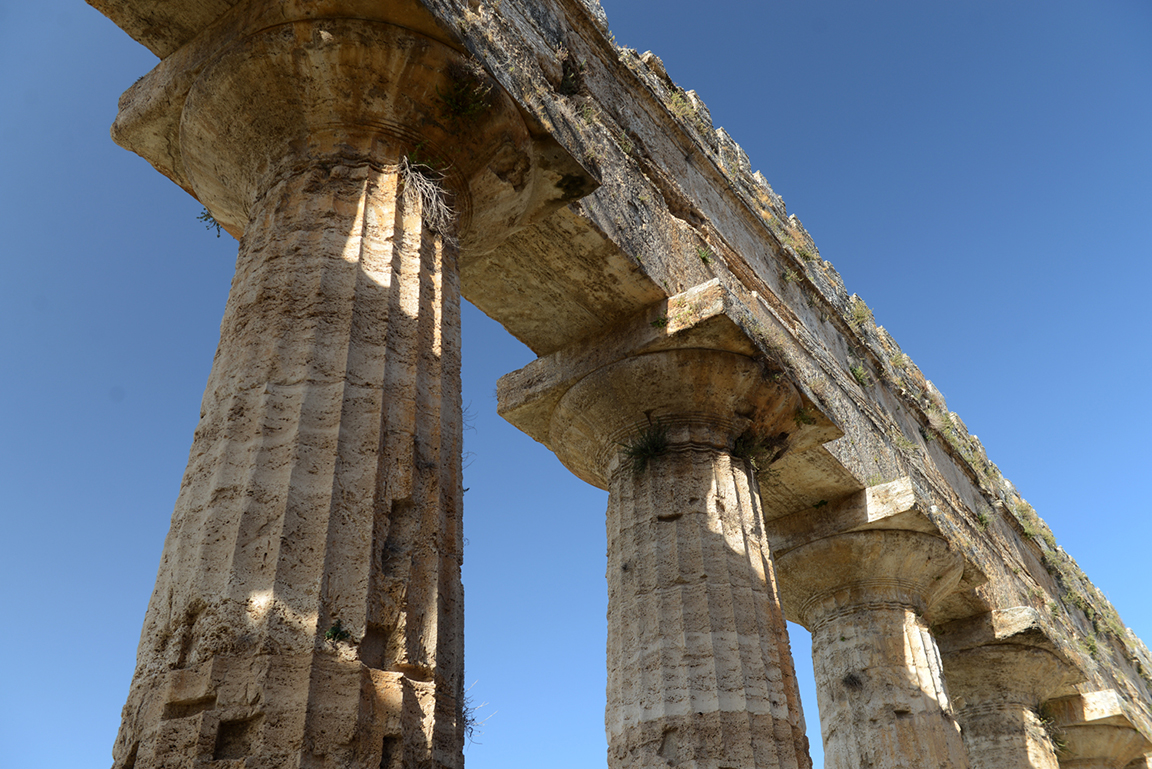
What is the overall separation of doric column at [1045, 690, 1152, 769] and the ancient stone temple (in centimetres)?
109

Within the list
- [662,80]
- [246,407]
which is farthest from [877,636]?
[246,407]

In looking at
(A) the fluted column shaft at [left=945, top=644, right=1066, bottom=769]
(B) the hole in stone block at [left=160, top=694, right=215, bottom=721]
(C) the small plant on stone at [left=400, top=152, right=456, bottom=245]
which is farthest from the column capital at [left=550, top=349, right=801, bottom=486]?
(A) the fluted column shaft at [left=945, top=644, right=1066, bottom=769]

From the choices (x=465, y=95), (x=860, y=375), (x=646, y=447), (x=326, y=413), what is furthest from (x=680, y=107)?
(x=326, y=413)

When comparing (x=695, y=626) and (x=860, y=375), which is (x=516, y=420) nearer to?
(x=695, y=626)

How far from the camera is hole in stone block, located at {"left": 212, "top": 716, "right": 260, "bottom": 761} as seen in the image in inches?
116

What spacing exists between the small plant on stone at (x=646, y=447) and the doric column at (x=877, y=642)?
3.02 m

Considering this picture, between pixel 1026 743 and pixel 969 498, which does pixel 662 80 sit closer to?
pixel 969 498

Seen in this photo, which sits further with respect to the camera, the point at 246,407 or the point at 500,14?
the point at 500,14

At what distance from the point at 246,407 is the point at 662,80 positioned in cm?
A: 653

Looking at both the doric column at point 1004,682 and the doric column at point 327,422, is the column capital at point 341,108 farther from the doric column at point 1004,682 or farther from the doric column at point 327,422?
the doric column at point 1004,682

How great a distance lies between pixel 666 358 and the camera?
22.8 ft

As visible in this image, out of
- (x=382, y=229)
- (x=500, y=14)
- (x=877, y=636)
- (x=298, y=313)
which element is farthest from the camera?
(x=877, y=636)

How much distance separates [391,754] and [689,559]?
360cm

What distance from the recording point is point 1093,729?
12852mm
